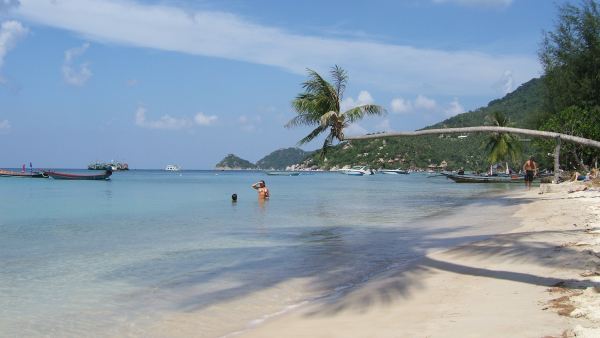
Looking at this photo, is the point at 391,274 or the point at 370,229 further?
the point at 370,229

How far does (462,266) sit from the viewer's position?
9.15 metres

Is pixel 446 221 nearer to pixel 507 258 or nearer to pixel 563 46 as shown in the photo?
pixel 507 258

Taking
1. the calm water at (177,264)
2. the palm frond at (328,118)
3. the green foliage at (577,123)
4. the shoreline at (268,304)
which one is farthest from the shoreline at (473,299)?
the green foliage at (577,123)

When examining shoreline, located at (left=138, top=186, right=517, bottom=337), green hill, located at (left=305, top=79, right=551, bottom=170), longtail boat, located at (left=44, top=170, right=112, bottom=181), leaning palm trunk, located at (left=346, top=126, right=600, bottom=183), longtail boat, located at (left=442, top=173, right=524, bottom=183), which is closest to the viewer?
shoreline, located at (left=138, top=186, right=517, bottom=337)

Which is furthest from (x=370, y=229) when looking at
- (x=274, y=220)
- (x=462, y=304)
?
(x=462, y=304)

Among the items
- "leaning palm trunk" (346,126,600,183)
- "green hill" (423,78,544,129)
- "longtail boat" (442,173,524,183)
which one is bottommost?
"longtail boat" (442,173,524,183)

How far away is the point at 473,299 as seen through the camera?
647cm

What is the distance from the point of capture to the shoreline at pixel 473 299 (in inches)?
204

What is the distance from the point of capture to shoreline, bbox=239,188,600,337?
5.18m

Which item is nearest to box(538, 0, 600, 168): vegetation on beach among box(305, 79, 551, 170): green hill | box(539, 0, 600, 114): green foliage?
box(539, 0, 600, 114): green foliage

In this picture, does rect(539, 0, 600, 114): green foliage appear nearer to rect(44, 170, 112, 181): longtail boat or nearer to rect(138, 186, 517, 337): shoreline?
rect(138, 186, 517, 337): shoreline

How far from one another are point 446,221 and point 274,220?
6.58 m

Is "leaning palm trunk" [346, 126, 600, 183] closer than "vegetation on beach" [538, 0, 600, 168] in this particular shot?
Yes

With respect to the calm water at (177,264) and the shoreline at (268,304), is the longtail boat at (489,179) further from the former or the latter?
the shoreline at (268,304)
